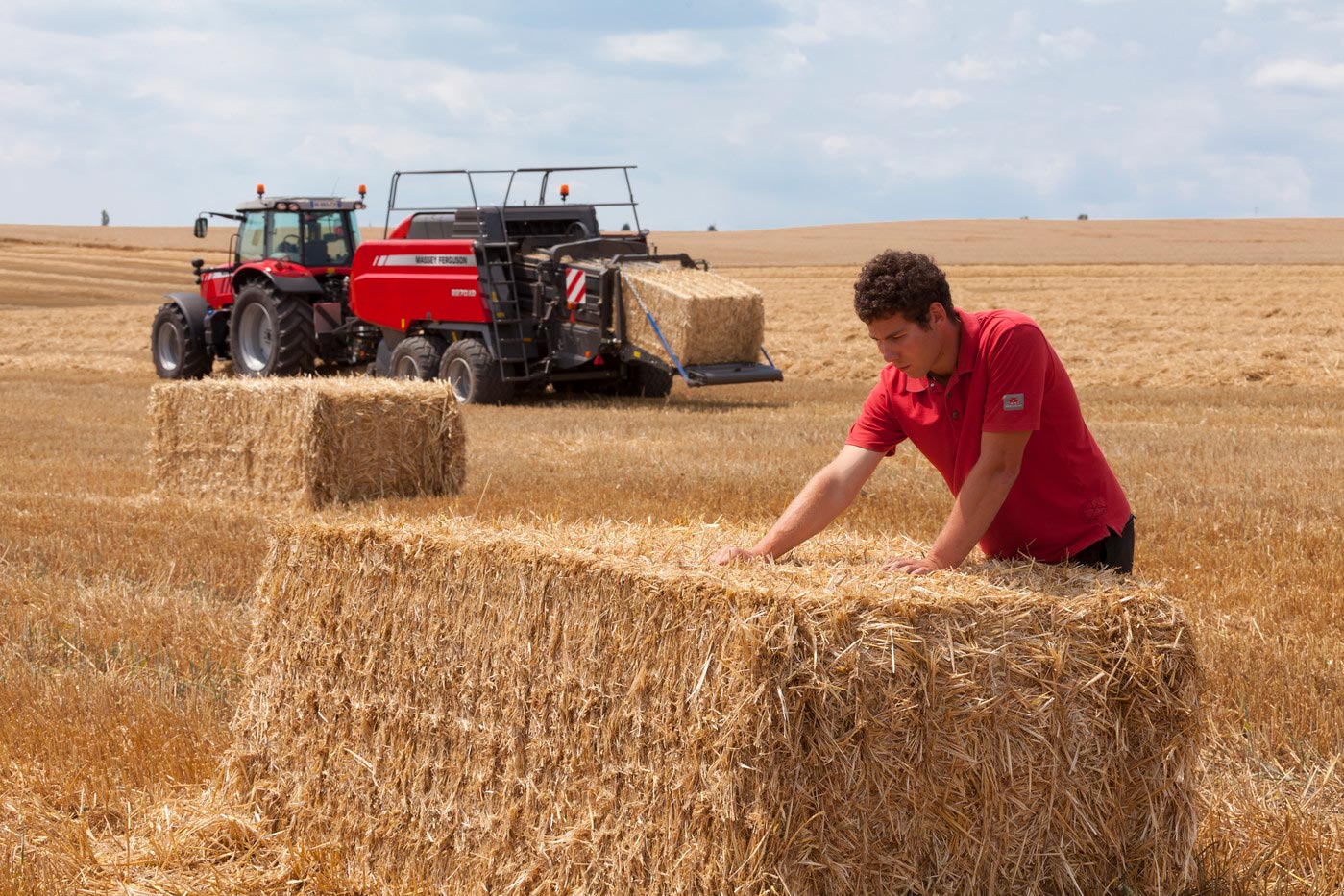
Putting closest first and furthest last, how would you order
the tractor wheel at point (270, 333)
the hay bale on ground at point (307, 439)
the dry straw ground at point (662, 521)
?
the dry straw ground at point (662, 521), the hay bale on ground at point (307, 439), the tractor wheel at point (270, 333)

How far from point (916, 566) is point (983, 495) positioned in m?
0.25

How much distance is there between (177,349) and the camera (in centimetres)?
2186

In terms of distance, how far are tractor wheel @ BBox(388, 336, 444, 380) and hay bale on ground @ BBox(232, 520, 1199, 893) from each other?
44.2ft

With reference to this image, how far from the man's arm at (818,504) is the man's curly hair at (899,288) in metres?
0.47

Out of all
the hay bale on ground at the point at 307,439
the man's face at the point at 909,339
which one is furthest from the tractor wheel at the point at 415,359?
the man's face at the point at 909,339

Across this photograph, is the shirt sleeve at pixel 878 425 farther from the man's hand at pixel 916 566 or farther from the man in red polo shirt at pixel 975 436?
the man's hand at pixel 916 566

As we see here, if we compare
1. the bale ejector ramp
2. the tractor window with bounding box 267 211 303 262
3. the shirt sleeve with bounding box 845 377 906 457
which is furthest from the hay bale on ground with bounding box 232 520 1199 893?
the tractor window with bounding box 267 211 303 262

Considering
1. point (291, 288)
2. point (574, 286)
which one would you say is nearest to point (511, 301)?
point (574, 286)

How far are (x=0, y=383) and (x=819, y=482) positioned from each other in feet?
64.8

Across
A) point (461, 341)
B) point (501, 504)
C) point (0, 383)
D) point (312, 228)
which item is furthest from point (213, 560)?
point (0, 383)

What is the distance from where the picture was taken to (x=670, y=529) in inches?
162

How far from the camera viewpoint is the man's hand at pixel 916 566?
3.54 metres

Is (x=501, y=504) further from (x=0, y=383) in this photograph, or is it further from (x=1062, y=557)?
(x=0, y=383)

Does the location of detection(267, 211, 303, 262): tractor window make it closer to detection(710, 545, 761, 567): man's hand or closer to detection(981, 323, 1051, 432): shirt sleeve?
detection(710, 545, 761, 567): man's hand
